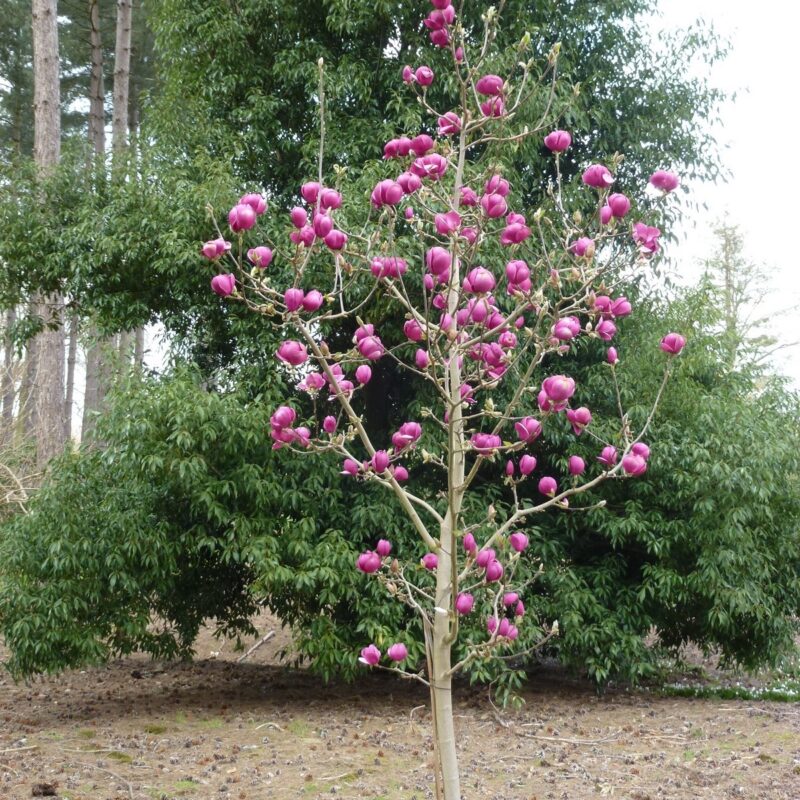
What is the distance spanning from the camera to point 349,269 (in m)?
1.74

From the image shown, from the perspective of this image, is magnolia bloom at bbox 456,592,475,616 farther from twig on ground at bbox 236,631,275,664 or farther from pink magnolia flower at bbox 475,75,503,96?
twig on ground at bbox 236,631,275,664

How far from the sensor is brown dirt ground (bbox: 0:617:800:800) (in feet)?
11.9

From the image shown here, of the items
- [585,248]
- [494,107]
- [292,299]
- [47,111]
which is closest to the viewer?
[292,299]

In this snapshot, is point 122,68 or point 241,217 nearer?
point 241,217

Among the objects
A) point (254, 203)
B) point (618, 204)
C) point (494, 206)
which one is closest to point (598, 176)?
point (618, 204)

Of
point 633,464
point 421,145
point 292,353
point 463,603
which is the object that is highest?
point 421,145

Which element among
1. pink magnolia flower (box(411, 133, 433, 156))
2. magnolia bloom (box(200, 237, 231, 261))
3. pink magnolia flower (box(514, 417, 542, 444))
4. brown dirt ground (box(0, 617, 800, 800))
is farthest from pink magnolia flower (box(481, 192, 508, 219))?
brown dirt ground (box(0, 617, 800, 800))

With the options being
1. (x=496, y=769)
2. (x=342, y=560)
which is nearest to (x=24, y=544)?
(x=342, y=560)

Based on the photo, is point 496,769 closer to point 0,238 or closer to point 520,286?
point 520,286

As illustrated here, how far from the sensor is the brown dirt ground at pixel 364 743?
11.9 feet

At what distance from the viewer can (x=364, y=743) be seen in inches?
170

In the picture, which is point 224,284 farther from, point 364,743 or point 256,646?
point 256,646

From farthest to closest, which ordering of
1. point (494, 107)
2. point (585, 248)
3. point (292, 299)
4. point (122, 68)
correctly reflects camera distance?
point (122, 68)
point (494, 107)
point (585, 248)
point (292, 299)

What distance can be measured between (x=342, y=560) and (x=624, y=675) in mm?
1976
